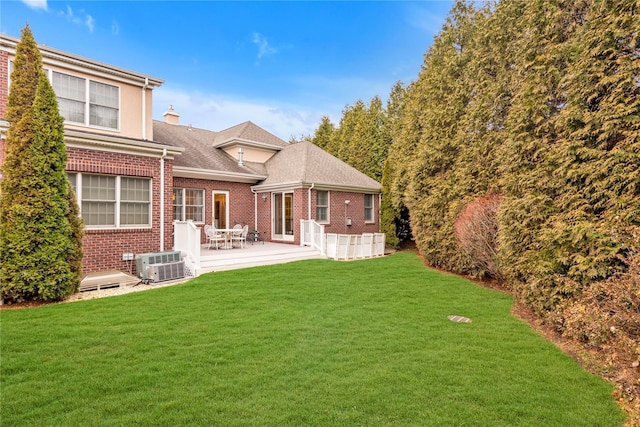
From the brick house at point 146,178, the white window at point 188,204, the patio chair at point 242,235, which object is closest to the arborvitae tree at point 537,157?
the brick house at point 146,178

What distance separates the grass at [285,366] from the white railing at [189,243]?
2701 mm

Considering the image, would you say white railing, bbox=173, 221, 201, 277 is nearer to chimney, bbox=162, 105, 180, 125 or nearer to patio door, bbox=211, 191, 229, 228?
patio door, bbox=211, 191, 229, 228

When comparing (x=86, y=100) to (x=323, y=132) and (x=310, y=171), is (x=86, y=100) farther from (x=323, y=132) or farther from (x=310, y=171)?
(x=323, y=132)

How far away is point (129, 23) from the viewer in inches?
504

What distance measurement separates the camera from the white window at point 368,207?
17688mm

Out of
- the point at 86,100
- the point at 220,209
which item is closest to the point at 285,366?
the point at 86,100

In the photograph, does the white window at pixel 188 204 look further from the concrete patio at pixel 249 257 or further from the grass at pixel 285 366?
the grass at pixel 285 366

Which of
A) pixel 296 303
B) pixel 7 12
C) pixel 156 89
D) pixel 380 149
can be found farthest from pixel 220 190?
pixel 380 149

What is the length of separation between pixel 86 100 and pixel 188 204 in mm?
5188

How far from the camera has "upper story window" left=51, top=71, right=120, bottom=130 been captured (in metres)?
9.60

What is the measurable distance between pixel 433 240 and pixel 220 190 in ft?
30.9

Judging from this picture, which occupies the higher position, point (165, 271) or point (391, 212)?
point (391, 212)

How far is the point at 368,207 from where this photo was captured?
17.8m

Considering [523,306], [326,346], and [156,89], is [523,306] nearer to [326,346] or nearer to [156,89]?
[326,346]
